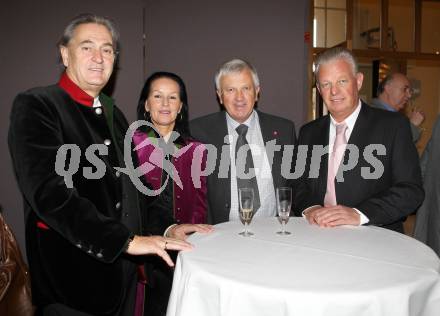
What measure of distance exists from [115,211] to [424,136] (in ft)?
32.4

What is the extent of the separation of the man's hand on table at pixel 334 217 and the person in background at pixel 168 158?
0.95 meters

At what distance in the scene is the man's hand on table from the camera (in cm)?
215

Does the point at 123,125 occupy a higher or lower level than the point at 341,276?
higher

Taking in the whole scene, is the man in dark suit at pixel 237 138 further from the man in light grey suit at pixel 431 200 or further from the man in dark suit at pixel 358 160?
the man in light grey suit at pixel 431 200

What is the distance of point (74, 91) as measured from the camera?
185 cm

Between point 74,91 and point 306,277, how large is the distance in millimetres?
1294

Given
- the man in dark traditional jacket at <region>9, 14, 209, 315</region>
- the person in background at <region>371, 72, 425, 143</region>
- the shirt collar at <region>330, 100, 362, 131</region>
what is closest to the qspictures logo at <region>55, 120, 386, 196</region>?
the shirt collar at <region>330, 100, 362, 131</region>

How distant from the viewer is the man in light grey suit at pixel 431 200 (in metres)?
3.04

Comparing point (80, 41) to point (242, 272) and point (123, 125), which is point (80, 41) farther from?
point (242, 272)

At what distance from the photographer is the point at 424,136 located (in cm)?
995

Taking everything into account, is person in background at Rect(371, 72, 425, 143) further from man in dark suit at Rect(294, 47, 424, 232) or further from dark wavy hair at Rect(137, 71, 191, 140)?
dark wavy hair at Rect(137, 71, 191, 140)

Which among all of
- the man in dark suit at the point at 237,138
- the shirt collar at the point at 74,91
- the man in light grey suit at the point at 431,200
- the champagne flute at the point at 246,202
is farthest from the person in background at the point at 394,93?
the shirt collar at the point at 74,91

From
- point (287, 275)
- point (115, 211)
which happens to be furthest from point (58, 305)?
point (287, 275)

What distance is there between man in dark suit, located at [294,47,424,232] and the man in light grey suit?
0.65 m
